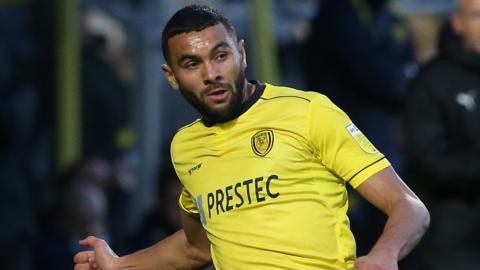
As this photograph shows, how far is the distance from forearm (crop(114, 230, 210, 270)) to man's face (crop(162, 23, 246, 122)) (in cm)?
71

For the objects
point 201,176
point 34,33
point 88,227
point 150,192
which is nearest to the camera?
point 201,176

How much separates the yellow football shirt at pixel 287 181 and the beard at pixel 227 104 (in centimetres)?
4

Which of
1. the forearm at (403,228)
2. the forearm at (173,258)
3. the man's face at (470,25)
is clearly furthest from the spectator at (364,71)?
the forearm at (403,228)

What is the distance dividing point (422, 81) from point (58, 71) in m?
3.08

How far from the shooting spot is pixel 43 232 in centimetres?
898

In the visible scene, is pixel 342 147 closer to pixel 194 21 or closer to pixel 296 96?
pixel 296 96

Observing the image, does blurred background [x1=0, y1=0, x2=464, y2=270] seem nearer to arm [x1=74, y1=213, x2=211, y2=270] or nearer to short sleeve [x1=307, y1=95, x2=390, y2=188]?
arm [x1=74, y1=213, x2=211, y2=270]

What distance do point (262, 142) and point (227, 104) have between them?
0.18 meters

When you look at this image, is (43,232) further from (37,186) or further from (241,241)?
(241,241)

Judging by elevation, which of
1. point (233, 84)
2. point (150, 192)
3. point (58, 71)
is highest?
point (233, 84)

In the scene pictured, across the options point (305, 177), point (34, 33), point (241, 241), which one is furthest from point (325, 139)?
point (34, 33)

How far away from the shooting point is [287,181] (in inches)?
199

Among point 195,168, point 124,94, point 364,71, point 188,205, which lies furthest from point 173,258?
point 124,94

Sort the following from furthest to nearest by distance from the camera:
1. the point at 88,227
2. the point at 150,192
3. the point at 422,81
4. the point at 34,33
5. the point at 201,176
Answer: the point at 150,192
the point at 34,33
the point at 88,227
the point at 422,81
the point at 201,176
